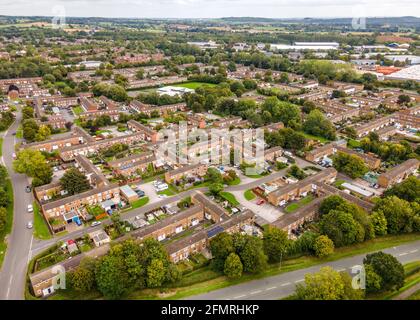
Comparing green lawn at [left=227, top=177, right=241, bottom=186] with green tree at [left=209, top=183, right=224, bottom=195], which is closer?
green tree at [left=209, top=183, right=224, bottom=195]

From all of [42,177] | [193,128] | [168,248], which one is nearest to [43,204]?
[42,177]

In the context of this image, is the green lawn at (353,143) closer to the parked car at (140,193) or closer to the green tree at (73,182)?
the parked car at (140,193)

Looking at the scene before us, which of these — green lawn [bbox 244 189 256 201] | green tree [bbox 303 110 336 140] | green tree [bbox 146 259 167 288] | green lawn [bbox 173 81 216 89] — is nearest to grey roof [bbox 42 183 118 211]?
green tree [bbox 146 259 167 288]

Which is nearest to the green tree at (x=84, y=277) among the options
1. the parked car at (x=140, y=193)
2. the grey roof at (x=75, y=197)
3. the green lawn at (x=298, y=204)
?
the grey roof at (x=75, y=197)

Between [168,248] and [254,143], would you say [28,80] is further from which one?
[168,248]

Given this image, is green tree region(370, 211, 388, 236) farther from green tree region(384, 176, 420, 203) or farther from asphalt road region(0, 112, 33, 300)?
asphalt road region(0, 112, 33, 300)
